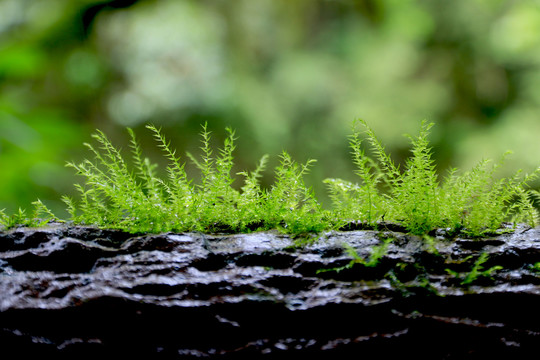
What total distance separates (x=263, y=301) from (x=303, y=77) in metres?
5.03

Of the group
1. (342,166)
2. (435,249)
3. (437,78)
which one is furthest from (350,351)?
(437,78)

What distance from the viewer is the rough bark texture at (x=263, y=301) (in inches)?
36.5

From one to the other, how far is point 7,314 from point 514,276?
4.29 ft

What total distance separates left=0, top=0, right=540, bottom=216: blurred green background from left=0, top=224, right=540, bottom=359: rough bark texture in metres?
3.95

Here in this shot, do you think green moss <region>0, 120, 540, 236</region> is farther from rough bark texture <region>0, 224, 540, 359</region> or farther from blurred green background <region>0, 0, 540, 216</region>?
blurred green background <region>0, 0, 540, 216</region>

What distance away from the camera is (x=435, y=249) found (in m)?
1.10

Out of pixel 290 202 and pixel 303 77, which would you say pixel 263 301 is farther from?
pixel 303 77

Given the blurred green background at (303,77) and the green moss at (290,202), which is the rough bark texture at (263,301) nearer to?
the green moss at (290,202)

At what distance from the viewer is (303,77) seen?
18.5ft

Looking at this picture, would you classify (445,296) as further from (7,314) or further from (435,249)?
(7,314)

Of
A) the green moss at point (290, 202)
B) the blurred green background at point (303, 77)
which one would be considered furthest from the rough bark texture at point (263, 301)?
the blurred green background at point (303, 77)

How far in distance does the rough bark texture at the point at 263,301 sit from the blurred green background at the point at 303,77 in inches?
156

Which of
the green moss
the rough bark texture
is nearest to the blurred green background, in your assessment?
the green moss

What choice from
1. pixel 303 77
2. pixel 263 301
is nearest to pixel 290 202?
pixel 263 301
